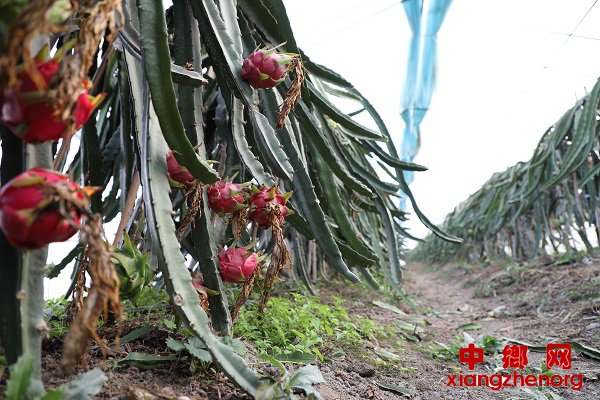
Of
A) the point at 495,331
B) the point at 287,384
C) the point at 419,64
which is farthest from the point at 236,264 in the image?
the point at 419,64

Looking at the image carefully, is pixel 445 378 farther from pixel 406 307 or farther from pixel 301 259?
pixel 406 307

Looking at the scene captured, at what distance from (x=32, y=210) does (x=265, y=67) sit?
555 mm

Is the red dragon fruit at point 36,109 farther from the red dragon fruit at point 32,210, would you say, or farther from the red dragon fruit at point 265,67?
the red dragon fruit at point 265,67

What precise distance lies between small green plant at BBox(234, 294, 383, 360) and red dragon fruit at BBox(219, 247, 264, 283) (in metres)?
0.21

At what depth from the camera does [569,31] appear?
412cm

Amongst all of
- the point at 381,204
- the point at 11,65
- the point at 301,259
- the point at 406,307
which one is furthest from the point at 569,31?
the point at 11,65

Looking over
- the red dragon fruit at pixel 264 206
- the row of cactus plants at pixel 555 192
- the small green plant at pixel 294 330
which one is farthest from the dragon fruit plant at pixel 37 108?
the row of cactus plants at pixel 555 192

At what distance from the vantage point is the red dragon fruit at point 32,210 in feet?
1.44

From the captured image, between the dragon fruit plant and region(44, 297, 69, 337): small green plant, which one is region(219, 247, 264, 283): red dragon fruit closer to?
region(44, 297, 69, 337): small green plant

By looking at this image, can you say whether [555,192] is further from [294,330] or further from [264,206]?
[264,206]

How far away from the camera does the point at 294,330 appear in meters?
1.16

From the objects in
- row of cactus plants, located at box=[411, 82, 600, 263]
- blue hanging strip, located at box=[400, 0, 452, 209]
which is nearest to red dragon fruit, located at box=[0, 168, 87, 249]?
row of cactus plants, located at box=[411, 82, 600, 263]

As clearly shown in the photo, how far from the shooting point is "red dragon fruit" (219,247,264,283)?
34.1 inches

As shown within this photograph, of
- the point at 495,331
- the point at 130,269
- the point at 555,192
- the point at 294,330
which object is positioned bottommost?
the point at 495,331
